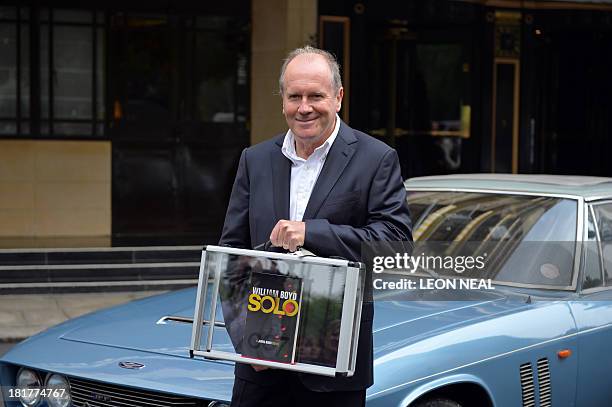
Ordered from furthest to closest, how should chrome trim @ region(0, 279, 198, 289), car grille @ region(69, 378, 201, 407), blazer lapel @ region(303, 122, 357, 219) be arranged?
chrome trim @ region(0, 279, 198, 289)
car grille @ region(69, 378, 201, 407)
blazer lapel @ region(303, 122, 357, 219)

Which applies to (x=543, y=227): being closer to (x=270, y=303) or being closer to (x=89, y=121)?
(x=270, y=303)

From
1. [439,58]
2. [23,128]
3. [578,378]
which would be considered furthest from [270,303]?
[439,58]

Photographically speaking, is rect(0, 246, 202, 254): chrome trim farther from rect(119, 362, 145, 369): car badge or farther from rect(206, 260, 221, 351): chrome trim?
rect(206, 260, 221, 351): chrome trim

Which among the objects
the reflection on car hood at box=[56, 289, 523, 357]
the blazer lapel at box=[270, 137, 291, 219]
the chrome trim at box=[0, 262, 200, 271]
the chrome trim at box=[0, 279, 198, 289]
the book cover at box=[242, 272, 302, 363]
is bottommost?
the chrome trim at box=[0, 279, 198, 289]

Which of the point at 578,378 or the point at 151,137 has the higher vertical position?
the point at 151,137

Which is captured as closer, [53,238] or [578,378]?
[578,378]

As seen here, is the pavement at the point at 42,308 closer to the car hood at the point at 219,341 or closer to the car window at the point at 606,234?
the car hood at the point at 219,341

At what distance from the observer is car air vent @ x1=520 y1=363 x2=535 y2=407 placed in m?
4.77

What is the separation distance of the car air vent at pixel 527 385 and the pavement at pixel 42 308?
5.65 m

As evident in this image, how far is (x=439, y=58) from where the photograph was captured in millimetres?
15906

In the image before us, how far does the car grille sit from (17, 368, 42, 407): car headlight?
23 centimetres

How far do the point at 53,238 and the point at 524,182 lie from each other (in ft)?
28.5

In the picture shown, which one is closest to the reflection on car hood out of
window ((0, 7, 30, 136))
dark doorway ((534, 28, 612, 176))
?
window ((0, 7, 30, 136))

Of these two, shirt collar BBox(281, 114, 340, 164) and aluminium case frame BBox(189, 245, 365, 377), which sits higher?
shirt collar BBox(281, 114, 340, 164)
